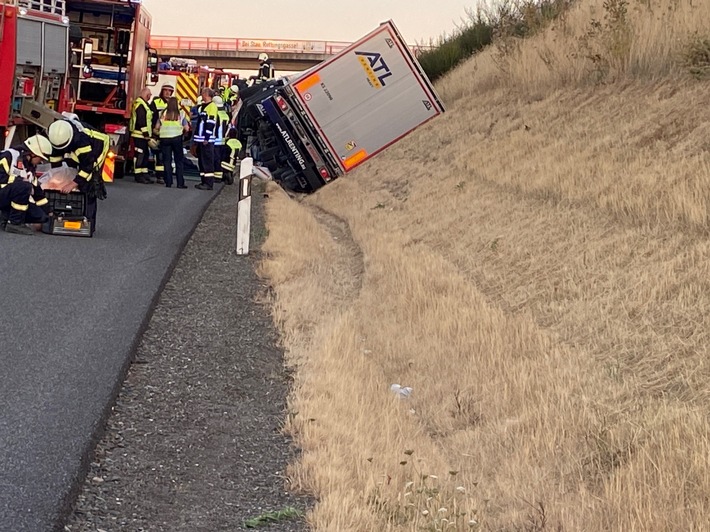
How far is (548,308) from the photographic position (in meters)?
8.08

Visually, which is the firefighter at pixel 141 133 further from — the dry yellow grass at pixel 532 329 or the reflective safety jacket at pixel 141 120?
the dry yellow grass at pixel 532 329

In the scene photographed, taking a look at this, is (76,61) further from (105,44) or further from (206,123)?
(206,123)

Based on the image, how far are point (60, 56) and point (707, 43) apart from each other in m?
9.27

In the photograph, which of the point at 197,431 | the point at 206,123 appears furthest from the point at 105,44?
the point at 197,431

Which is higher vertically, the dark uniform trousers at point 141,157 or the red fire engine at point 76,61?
the red fire engine at point 76,61

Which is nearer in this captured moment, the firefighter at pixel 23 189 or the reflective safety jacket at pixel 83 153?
the firefighter at pixel 23 189

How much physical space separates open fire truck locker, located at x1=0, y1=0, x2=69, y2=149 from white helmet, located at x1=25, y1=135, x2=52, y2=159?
2649 mm

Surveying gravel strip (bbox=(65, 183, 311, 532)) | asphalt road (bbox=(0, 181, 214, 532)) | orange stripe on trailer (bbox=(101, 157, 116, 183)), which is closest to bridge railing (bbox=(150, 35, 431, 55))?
orange stripe on trailer (bbox=(101, 157, 116, 183))

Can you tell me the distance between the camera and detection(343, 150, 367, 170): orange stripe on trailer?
1920cm

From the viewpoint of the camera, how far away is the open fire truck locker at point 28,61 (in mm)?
14211

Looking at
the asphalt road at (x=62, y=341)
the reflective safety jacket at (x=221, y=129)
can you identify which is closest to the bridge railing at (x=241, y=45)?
→ the reflective safety jacket at (x=221, y=129)

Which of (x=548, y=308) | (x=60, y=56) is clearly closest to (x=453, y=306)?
(x=548, y=308)

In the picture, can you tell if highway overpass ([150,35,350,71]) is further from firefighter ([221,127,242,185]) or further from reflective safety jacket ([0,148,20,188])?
reflective safety jacket ([0,148,20,188])

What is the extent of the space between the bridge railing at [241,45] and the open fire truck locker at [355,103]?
139 feet
